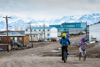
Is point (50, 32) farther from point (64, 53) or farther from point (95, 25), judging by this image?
point (64, 53)

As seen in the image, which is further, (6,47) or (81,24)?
(81,24)

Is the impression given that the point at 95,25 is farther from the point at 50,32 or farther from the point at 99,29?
the point at 50,32

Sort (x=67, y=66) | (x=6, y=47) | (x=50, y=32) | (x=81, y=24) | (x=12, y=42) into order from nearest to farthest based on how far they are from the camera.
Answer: (x=67, y=66), (x=6, y=47), (x=12, y=42), (x=50, y=32), (x=81, y=24)

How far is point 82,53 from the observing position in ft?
→ 39.5

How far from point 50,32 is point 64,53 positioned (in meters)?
85.0

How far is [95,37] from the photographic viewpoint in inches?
1965

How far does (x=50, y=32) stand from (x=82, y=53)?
8308 cm

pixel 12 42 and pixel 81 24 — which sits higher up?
pixel 81 24

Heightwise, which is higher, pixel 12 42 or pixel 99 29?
pixel 99 29

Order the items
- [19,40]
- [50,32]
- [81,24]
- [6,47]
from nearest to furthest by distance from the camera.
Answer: [6,47]
[19,40]
[50,32]
[81,24]

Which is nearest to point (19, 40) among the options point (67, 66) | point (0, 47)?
point (0, 47)

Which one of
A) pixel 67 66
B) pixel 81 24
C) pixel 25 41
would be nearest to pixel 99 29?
pixel 25 41

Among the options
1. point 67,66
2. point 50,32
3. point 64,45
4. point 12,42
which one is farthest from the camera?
point 50,32

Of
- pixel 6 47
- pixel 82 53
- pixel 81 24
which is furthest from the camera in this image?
pixel 81 24
